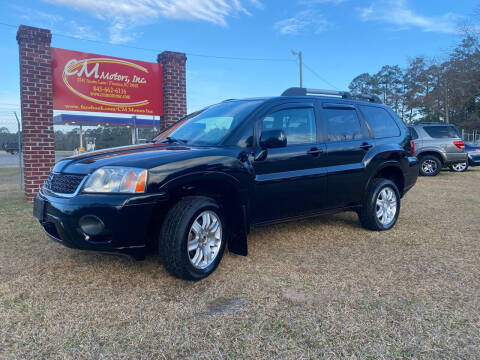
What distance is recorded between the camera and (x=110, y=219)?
3025 mm

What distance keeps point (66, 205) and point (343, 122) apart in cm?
339

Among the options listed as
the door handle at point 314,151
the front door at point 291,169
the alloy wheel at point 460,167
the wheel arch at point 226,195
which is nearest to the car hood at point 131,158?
the wheel arch at point 226,195

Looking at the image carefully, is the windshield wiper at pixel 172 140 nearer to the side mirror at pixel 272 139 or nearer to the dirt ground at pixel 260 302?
the side mirror at pixel 272 139

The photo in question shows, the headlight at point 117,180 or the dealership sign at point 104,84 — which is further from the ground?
the dealership sign at point 104,84

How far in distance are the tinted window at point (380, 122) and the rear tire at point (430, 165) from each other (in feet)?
29.7

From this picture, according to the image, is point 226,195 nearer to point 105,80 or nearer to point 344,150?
point 344,150

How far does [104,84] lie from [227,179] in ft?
20.1

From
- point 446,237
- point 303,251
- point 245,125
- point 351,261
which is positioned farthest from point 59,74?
point 446,237

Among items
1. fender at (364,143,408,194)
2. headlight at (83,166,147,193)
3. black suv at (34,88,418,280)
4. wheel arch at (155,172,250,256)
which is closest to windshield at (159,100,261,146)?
black suv at (34,88,418,280)

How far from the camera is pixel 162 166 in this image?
3.21 metres

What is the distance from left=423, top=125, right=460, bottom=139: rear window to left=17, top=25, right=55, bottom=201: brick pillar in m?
12.1

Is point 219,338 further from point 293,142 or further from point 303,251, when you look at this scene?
point 293,142

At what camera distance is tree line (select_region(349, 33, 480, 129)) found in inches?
1442

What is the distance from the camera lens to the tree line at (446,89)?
36.6 m
